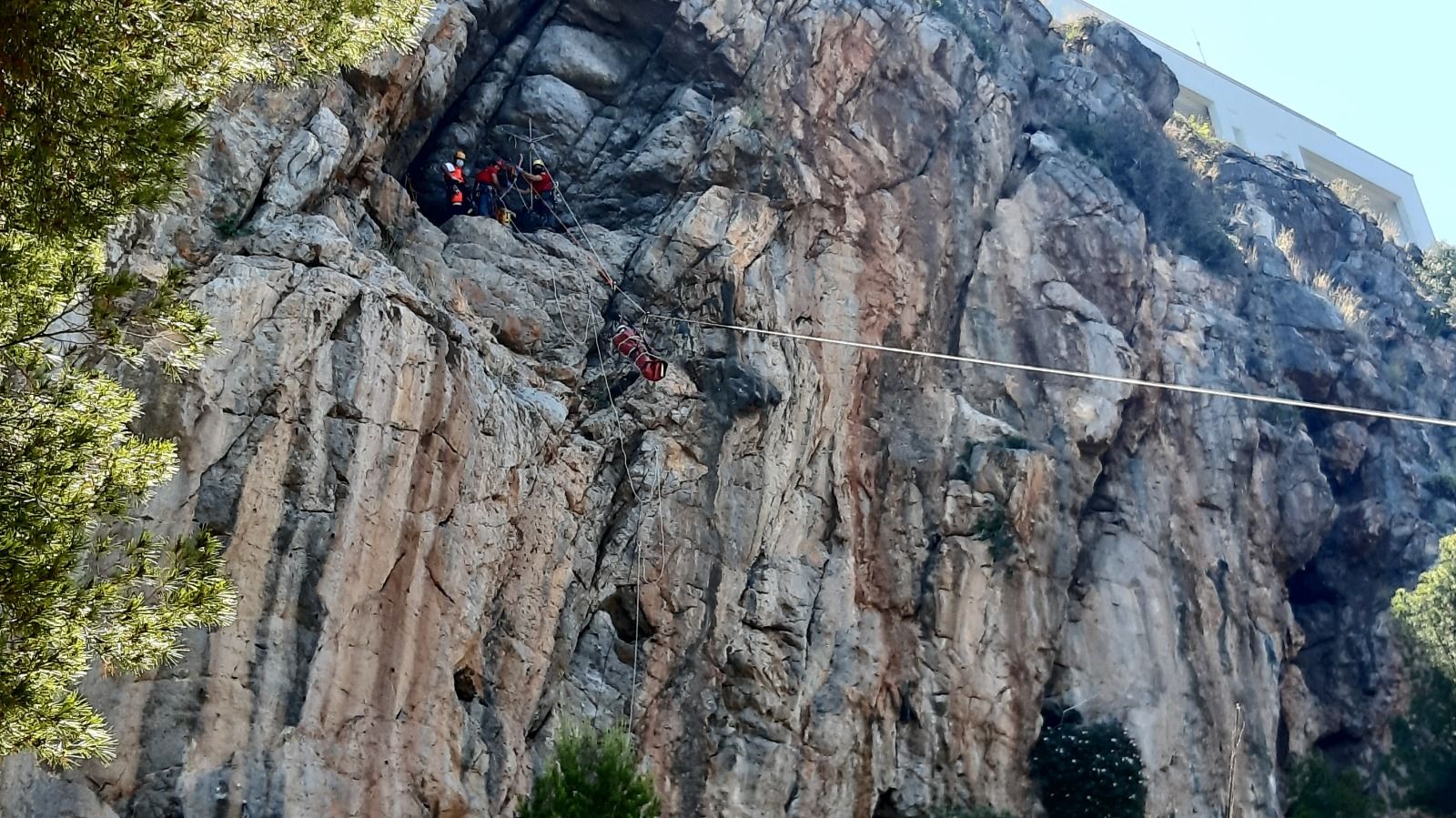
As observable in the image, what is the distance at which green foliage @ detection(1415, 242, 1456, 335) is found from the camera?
35750 millimetres

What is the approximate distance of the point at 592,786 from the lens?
12219 millimetres

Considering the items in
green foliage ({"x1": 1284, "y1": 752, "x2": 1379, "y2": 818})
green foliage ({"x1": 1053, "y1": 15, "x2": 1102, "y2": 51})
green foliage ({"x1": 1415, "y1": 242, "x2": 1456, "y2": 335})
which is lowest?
green foliage ({"x1": 1284, "y1": 752, "x2": 1379, "y2": 818})

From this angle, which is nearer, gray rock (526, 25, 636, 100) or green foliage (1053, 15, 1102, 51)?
gray rock (526, 25, 636, 100)

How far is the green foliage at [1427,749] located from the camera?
22672 millimetres

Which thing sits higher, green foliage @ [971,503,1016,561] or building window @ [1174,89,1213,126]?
building window @ [1174,89,1213,126]

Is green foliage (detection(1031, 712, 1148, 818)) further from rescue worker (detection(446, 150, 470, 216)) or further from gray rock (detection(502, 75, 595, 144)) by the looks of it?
gray rock (detection(502, 75, 595, 144))

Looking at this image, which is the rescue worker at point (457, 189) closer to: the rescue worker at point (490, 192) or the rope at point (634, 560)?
the rescue worker at point (490, 192)

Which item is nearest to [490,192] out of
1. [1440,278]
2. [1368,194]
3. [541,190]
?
[541,190]

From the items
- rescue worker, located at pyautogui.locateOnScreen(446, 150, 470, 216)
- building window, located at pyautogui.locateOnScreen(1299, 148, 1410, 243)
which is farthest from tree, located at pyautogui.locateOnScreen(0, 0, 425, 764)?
building window, located at pyautogui.locateOnScreen(1299, 148, 1410, 243)

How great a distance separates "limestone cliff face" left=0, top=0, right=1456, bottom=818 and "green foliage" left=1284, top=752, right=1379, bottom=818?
0.42 meters

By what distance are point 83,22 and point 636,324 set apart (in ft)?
38.8

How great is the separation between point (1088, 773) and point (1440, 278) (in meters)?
27.3

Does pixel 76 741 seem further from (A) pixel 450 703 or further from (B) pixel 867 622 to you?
(B) pixel 867 622

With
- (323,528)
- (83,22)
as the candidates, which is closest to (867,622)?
(323,528)
